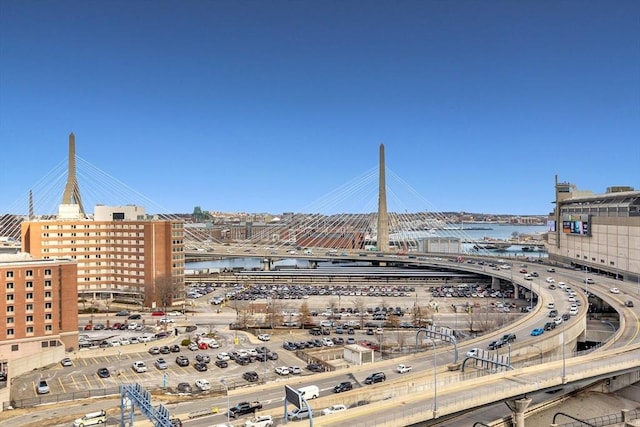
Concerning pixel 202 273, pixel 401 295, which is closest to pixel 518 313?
pixel 401 295

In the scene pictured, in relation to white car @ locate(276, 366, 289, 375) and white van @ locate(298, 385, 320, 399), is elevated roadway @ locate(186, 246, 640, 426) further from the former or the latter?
white car @ locate(276, 366, 289, 375)

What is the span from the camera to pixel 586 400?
1383cm

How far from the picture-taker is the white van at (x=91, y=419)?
10.4 metres

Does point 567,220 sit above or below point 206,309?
above

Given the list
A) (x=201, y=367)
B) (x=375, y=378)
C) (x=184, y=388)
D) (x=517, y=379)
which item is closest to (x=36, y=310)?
(x=201, y=367)

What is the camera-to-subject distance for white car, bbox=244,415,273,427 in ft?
30.6

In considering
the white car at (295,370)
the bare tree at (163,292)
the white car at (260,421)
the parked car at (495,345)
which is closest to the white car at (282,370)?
the white car at (295,370)

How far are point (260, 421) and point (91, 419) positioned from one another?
3.70 m

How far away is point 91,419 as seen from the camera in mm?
10547

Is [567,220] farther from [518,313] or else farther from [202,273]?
[202,273]

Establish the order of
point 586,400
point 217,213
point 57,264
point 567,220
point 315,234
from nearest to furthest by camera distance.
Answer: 1. point 586,400
2. point 57,264
3. point 567,220
4. point 315,234
5. point 217,213

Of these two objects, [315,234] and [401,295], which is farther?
[315,234]

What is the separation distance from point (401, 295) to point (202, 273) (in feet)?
53.4

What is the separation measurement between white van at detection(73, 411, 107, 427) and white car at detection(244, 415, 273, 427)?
122 inches
